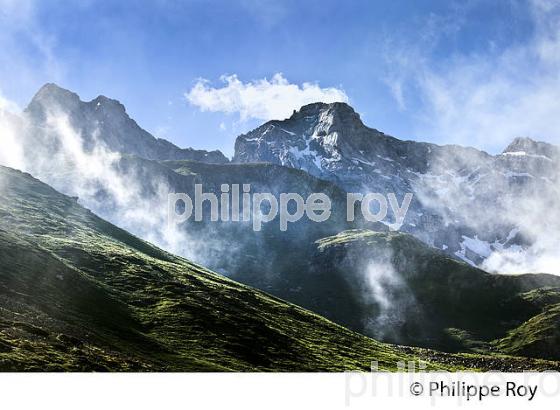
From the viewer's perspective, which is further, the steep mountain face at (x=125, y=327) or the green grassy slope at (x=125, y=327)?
the green grassy slope at (x=125, y=327)

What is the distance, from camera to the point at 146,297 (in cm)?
17188

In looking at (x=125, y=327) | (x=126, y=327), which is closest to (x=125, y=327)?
(x=125, y=327)

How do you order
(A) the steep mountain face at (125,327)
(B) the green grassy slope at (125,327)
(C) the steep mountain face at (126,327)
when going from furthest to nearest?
(B) the green grassy slope at (125,327) → (A) the steep mountain face at (125,327) → (C) the steep mountain face at (126,327)

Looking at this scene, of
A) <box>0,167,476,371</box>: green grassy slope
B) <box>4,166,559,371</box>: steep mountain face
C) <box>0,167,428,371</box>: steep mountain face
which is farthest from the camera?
<box>0,167,476,371</box>: green grassy slope

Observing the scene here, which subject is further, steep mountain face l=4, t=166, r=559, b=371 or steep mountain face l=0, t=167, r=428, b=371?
steep mountain face l=0, t=167, r=428, b=371

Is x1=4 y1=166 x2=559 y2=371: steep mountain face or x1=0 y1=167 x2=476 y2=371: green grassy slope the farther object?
x1=0 y1=167 x2=476 y2=371: green grassy slope

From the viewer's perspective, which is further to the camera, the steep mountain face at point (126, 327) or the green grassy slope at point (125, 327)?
the green grassy slope at point (125, 327)

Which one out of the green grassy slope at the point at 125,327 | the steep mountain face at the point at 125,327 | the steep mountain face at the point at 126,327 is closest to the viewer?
the steep mountain face at the point at 126,327

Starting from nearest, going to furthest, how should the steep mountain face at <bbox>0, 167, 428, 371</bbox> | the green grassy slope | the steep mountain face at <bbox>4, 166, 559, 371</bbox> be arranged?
the steep mountain face at <bbox>4, 166, 559, 371</bbox> → the steep mountain face at <bbox>0, 167, 428, 371</bbox> → the green grassy slope

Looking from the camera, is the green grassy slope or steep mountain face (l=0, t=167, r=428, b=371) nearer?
steep mountain face (l=0, t=167, r=428, b=371)
